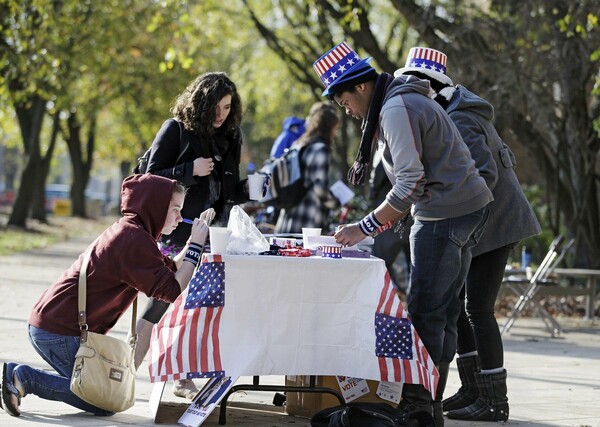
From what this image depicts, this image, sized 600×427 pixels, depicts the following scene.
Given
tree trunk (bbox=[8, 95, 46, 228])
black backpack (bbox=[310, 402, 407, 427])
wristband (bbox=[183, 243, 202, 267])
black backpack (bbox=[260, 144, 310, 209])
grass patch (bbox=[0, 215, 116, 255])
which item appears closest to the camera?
black backpack (bbox=[310, 402, 407, 427])

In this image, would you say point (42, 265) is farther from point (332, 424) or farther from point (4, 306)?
point (332, 424)

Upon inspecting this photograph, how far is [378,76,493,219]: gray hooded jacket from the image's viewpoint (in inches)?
231

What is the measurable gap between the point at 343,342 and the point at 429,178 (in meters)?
0.97

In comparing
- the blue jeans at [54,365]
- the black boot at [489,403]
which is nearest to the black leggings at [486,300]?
the black boot at [489,403]

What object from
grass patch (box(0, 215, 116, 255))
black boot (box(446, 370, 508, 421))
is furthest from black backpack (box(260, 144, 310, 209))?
grass patch (box(0, 215, 116, 255))

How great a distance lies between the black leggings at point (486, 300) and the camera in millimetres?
6801

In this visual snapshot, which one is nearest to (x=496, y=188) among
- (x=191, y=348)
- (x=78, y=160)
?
(x=191, y=348)

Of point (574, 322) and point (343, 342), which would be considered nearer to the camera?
point (343, 342)

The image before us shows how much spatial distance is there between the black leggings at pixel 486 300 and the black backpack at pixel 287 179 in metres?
4.12

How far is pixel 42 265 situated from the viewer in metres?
20.2

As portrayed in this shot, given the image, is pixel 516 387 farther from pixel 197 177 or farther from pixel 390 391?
pixel 197 177

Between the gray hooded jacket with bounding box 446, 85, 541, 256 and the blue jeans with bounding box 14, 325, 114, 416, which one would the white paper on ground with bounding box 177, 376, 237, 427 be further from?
the gray hooded jacket with bounding box 446, 85, 541, 256

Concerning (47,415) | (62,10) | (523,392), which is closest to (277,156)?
(523,392)

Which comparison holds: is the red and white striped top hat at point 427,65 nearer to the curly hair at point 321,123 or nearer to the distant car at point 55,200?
the curly hair at point 321,123
